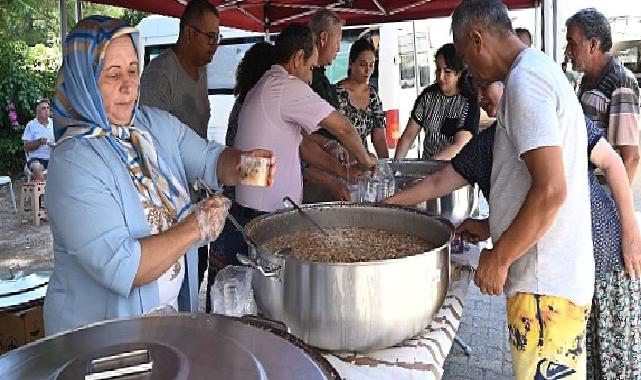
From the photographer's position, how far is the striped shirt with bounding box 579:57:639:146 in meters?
2.44

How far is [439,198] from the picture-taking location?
2.08 metres

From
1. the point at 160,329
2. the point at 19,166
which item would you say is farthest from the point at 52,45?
the point at 160,329

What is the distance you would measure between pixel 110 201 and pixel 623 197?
62.9 inches

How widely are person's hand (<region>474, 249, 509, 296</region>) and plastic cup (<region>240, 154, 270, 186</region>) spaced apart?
59cm

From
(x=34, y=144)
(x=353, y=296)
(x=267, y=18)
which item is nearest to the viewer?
(x=353, y=296)

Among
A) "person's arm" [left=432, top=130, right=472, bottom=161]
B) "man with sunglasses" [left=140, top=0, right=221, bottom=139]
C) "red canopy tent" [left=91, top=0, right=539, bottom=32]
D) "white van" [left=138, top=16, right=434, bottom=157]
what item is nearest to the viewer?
"man with sunglasses" [left=140, top=0, right=221, bottom=139]

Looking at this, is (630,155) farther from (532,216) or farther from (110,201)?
(110,201)

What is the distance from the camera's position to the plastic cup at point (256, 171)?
1.41 metres

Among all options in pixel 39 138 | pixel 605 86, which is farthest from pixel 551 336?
pixel 39 138

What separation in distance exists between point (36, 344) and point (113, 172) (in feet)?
1.66

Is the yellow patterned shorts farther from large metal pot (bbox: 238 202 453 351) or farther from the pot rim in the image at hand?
large metal pot (bbox: 238 202 453 351)

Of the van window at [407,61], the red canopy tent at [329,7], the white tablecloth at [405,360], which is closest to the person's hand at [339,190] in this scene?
the white tablecloth at [405,360]

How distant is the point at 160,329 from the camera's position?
841mm

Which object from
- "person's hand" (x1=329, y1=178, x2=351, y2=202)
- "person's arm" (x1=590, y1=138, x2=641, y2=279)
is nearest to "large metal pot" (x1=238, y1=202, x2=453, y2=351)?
"person's arm" (x1=590, y1=138, x2=641, y2=279)
